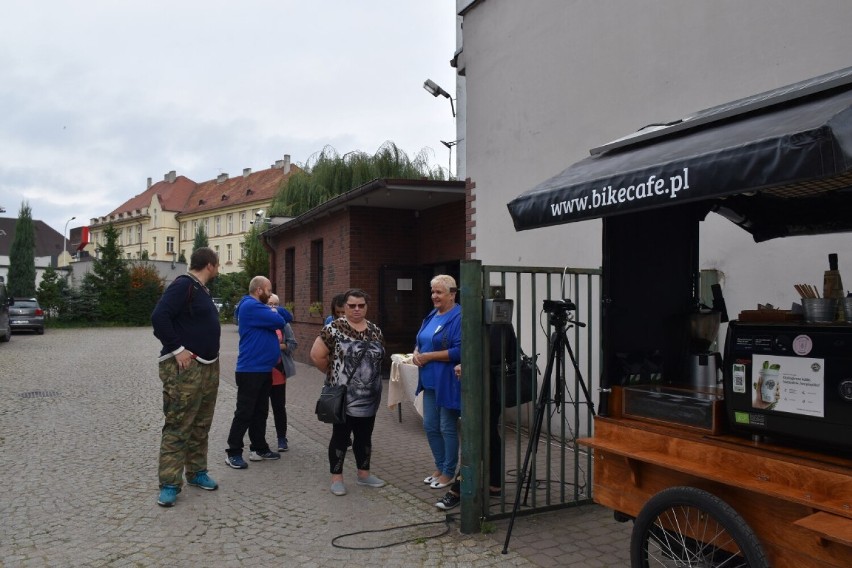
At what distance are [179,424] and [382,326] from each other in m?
7.88

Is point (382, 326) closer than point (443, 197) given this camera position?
No

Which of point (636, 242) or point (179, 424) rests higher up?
point (636, 242)

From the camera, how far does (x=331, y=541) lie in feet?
15.0

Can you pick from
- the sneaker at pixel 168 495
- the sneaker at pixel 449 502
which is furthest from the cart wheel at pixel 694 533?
the sneaker at pixel 168 495

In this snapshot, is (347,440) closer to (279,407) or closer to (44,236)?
(279,407)

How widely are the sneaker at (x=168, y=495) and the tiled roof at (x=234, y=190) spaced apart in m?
57.2

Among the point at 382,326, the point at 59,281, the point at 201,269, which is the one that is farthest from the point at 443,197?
the point at 59,281

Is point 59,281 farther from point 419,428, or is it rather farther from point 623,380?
point 623,380

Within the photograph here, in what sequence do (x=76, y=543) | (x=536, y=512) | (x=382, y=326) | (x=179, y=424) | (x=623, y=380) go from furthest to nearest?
(x=382, y=326), (x=179, y=424), (x=536, y=512), (x=76, y=543), (x=623, y=380)

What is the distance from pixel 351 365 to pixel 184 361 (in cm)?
125

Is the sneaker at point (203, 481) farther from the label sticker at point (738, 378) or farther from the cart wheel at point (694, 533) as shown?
the label sticker at point (738, 378)

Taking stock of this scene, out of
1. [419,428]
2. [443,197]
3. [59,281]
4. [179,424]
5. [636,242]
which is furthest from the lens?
[59,281]

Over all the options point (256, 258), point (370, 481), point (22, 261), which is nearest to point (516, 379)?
point (370, 481)

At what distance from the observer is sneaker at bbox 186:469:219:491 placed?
18.8ft
